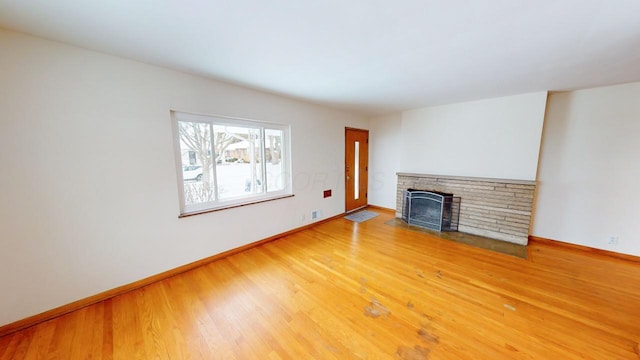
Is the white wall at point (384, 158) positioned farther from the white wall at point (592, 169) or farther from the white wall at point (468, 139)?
the white wall at point (592, 169)

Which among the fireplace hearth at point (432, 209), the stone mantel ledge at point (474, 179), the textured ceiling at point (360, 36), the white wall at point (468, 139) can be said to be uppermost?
the textured ceiling at point (360, 36)

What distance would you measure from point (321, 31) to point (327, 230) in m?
3.11

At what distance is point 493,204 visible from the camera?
137 inches

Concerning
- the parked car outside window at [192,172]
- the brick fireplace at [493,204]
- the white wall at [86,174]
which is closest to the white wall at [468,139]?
the brick fireplace at [493,204]

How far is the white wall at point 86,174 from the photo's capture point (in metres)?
1.66

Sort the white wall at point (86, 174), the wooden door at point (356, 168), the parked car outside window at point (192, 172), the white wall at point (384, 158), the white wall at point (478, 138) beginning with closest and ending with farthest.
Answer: the white wall at point (86, 174)
the parked car outside window at point (192, 172)
the white wall at point (478, 138)
the wooden door at point (356, 168)
the white wall at point (384, 158)

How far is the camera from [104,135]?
197 centimetres

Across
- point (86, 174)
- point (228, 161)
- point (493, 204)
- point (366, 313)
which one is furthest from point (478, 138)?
point (86, 174)

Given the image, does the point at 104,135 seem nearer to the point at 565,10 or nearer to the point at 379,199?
the point at 565,10

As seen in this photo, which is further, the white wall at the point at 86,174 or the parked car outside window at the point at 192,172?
the parked car outside window at the point at 192,172

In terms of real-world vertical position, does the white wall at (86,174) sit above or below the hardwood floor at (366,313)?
above

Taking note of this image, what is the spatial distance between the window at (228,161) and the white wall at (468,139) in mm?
2603

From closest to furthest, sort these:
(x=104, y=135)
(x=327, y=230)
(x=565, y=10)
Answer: (x=565, y=10)
(x=104, y=135)
(x=327, y=230)

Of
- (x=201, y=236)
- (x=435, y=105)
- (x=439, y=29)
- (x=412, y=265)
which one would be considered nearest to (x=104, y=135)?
(x=201, y=236)
